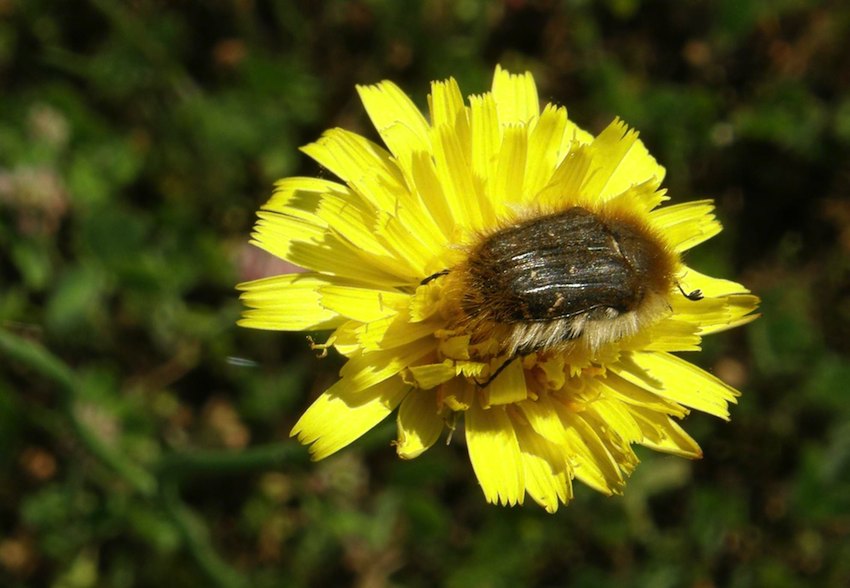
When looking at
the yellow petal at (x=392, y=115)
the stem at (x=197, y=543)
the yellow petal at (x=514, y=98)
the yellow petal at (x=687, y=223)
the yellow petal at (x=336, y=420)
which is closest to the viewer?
the yellow petal at (x=336, y=420)

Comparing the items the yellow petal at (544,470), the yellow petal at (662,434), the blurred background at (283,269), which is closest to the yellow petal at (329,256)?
the yellow petal at (544,470)

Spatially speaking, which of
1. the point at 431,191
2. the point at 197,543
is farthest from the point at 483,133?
the point at 197,543

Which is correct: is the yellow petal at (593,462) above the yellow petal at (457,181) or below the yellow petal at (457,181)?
below

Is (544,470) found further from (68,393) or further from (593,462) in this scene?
(68,393)

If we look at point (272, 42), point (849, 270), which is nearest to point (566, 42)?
point (272, 42)

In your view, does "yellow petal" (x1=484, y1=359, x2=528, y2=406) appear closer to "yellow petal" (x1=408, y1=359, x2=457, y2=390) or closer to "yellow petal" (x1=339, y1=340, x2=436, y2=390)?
"yellow petal" (x1=408, y1=359, x2=457, y2=390)

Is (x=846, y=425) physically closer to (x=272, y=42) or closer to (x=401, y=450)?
(x=401, y=450)

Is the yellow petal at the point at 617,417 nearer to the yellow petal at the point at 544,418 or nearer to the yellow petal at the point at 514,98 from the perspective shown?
the yellow petal at the point at 544,418
